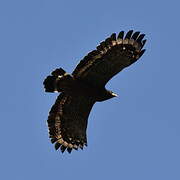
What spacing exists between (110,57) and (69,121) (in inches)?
130

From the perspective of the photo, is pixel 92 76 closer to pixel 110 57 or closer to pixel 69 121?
pixel 110 57

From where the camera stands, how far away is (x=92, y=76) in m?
34.7

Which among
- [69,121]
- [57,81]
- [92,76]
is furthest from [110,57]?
[69,121]

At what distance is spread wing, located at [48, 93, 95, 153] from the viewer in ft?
117

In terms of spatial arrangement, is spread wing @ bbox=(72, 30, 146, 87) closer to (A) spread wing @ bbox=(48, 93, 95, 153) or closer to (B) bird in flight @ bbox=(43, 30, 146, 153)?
(B) bird in flight @ bbox=(43, 30, 146, 153)

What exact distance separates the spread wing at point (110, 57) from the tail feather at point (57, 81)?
356 mm

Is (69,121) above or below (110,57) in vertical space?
below

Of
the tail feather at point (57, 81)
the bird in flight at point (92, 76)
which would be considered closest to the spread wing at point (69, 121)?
the bird in flight at point (92, 76)

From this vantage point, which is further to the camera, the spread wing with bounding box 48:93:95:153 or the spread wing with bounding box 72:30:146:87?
the spread wing with bounding box 48:93:95:153

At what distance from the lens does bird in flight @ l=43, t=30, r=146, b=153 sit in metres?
34.3

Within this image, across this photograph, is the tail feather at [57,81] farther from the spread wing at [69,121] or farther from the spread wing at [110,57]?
the spread wing at [69,121]

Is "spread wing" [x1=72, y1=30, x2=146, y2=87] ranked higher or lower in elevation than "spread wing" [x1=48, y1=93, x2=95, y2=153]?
higher

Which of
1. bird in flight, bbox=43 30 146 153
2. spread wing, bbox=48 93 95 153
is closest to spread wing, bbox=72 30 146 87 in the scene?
bird in flight, bbox=43 30 146 153

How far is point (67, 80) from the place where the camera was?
34.3 meters
